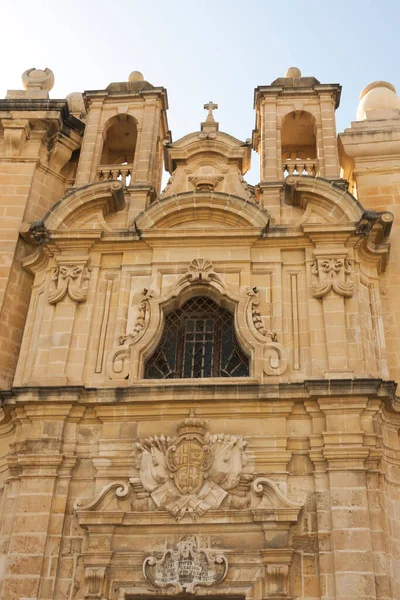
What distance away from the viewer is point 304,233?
43.9 feet

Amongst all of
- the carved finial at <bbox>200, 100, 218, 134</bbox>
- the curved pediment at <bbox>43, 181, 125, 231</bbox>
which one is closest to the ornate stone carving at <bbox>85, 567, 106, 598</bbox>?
the curved pediment at <bbox>43, 181, 125, 231</bbox>

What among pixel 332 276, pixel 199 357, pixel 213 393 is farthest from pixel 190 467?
pixel 332 276

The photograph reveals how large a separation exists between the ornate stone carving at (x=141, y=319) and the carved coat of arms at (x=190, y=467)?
1895 mm

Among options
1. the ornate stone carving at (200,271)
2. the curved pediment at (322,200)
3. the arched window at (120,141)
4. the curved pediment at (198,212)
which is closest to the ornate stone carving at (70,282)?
the curved pediment at (198,212)

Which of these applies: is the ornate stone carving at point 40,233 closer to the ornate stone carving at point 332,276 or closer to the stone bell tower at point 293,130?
the stone bell tower at point 293,130

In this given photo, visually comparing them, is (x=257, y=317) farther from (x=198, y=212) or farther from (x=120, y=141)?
(x=120, y=141)

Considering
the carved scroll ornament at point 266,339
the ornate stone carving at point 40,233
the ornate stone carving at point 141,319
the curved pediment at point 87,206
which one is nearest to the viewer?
the carved scroll ornament at point 266,339

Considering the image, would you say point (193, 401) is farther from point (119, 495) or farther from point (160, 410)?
point (119, 495)

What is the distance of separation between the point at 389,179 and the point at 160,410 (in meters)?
6.81

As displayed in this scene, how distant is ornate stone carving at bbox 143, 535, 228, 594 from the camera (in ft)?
33.9

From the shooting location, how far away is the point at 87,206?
14227 millimetres

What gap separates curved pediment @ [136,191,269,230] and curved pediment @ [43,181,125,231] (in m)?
0.81

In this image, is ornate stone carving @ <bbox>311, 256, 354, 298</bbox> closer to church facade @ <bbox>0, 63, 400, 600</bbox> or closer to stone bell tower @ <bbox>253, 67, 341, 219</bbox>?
church facade @ <bbox>0, 63, 400, 600</bbox>

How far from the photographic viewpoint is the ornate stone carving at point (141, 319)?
1269 cm
